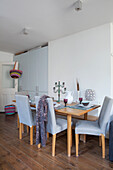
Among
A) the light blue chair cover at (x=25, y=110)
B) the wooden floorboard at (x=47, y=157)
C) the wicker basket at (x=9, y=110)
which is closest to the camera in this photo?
the wooden floorboard at (x=47, y=157)

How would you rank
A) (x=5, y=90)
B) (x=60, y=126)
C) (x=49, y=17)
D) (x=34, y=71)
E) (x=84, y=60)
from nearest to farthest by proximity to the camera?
(x=60, y=126) < (x=49, y=17) < (x=84, y=60) < (x=34, y=71) < (x=5, y=90)

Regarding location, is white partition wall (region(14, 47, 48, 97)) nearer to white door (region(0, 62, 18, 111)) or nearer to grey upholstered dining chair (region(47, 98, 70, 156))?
white door (region(0, 62, 18, 111))

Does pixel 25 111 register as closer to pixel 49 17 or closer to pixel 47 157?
pixel 47 157

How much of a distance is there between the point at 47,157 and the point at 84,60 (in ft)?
7.53

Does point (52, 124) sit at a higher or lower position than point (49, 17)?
lower

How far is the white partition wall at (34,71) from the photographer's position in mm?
4156

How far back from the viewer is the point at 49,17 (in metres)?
2.55

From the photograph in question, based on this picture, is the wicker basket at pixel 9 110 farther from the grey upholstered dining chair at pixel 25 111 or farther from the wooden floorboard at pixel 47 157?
the grey upholstered dining chair at pixel 25 111

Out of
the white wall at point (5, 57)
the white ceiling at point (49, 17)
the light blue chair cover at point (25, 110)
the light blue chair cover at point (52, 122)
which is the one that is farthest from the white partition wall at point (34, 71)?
the light blue chair cover at point (52, 122)

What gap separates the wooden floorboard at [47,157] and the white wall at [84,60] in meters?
1.21

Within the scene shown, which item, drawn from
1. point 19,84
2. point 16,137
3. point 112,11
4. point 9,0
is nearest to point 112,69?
point 112,11

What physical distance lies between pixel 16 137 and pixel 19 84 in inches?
115

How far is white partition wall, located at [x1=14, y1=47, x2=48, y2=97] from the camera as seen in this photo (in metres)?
4.16

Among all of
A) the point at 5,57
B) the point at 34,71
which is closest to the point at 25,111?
the point at 34,71
